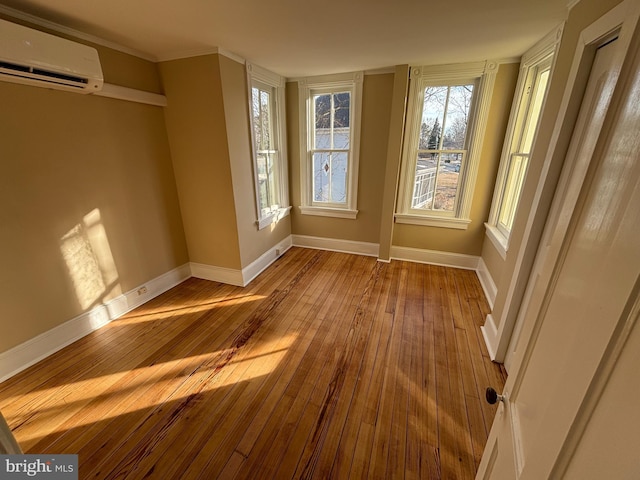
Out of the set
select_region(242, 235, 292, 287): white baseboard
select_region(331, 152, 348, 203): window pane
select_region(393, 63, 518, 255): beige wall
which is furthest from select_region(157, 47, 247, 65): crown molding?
select_region(393, 63, 518, 255): beige wall

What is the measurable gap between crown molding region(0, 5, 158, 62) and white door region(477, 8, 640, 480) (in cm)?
281

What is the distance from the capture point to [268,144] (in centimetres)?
331

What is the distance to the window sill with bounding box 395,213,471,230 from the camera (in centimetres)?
322

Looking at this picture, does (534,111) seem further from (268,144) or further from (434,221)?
(268,144)

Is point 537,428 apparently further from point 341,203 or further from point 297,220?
point 297,220

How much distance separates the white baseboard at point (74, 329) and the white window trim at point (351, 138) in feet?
6.74

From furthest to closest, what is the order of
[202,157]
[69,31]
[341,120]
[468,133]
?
[341,120], [468,133], [202,157], [69,31]

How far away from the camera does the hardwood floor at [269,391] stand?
52.2 inches

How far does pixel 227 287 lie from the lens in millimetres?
2924

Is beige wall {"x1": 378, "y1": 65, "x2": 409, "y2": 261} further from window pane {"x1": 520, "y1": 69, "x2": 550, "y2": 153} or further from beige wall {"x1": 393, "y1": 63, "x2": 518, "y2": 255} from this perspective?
window pane {"x1": 520, "y1": 69, "x2": 550, "y2": 153}

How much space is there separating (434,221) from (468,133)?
1073mm

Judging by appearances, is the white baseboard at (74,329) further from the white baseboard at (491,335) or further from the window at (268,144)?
the white baseboard at (491,335)

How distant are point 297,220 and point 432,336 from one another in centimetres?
251

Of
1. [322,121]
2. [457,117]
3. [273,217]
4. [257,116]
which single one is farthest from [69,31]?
[457,117]
